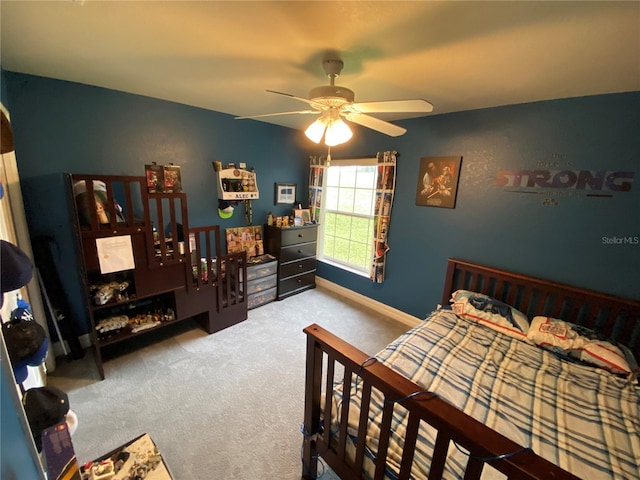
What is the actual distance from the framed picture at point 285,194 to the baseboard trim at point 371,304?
1.27 m

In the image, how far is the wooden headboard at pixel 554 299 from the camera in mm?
1795

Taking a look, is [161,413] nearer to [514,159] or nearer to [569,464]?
[569,464]

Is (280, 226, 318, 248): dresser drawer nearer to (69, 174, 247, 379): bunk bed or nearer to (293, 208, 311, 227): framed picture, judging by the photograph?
(293, 208, 311, 227): framed picture

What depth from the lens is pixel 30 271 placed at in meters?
0.93

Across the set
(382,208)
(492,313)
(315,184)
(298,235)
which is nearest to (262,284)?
(298,235)

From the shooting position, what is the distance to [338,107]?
1.45m

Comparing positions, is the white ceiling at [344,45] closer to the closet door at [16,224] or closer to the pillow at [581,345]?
the closet door at [16,224]

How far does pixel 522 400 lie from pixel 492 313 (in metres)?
0.82

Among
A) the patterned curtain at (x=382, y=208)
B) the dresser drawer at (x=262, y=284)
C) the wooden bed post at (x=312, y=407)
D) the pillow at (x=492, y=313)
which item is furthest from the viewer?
the dresser drawer at (x=262, y=284)

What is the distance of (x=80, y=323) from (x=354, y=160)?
330cm

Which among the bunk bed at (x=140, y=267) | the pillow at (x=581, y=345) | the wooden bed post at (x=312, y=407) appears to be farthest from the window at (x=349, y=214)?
the wooden bed post at (x=312, y=407)

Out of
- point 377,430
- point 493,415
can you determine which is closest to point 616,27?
point 493,415

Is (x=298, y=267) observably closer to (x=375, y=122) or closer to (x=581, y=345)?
(x=375, y=122)

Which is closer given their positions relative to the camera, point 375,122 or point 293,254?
point 375,122
